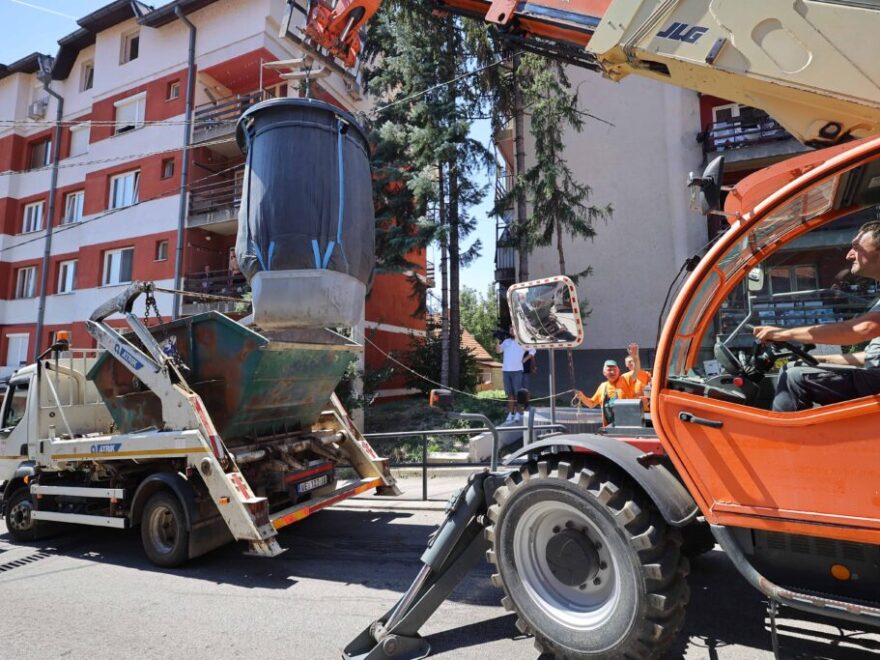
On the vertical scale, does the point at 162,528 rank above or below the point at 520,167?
below

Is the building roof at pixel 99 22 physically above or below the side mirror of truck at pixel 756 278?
above

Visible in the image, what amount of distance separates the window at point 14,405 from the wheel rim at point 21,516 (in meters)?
1.03

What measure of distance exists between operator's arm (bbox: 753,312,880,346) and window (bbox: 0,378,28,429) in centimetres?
827

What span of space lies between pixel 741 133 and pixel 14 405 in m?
16.7

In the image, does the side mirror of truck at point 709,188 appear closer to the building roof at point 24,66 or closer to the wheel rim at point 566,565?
the wheel rim at point 566,565

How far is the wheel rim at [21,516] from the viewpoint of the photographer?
639cm

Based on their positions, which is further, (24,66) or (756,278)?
(24,66)

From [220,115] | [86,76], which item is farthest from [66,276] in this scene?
[220,115]

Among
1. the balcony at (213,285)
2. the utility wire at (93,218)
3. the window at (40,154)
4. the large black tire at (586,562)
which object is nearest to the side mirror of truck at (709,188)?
the large black tire at (586,562)

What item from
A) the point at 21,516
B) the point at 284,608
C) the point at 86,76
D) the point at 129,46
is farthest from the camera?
the point at 86,76

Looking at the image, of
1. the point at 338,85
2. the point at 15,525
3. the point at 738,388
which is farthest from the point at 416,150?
the point at 738,388

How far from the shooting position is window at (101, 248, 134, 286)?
18.7 meters

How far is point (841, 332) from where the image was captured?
2414 mm

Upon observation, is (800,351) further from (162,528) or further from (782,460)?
(162,528)
